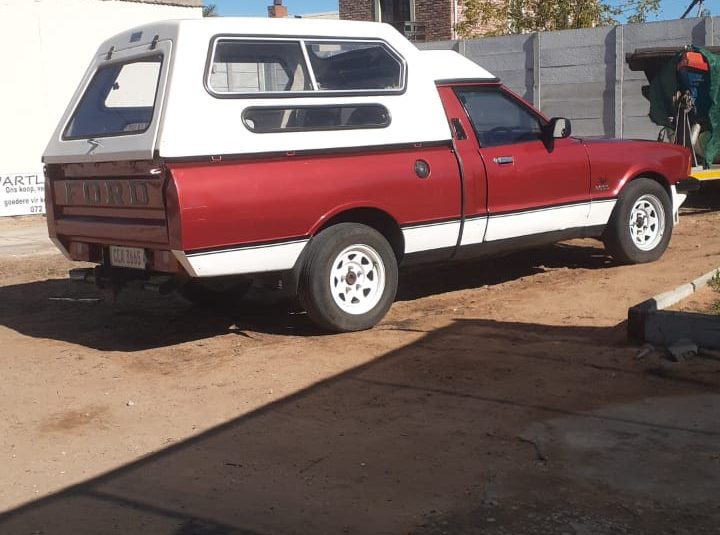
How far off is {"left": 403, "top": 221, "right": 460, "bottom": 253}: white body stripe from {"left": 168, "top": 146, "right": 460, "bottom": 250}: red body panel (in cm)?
7

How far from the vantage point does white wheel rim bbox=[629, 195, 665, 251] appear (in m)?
9.12

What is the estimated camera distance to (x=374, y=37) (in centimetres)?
765

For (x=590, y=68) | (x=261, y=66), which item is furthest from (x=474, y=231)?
(x=590, y=68)

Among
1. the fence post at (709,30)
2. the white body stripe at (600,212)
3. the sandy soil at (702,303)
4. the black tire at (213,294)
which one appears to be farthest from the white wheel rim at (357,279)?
the fence post at (709,30)

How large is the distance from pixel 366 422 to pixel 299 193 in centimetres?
206

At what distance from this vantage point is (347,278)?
720 cm

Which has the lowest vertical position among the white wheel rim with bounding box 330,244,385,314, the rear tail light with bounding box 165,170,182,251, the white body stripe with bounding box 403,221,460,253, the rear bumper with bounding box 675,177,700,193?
the white wheel rim with bounding box 330,244,385,314

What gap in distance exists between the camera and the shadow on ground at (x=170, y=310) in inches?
304

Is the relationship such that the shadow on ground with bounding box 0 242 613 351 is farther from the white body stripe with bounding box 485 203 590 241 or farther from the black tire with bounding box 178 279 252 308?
the white body stripe with bounding box 485 203 590 241

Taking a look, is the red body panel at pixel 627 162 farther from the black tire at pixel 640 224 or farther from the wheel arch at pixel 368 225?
the wheel arch at pixel 368 225

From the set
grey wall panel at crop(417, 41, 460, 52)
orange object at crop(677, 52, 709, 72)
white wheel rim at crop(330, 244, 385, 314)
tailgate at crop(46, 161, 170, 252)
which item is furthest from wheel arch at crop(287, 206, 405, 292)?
grey wall panel at crop(417, 41, 460, 52)

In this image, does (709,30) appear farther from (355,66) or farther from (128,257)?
(128,257)

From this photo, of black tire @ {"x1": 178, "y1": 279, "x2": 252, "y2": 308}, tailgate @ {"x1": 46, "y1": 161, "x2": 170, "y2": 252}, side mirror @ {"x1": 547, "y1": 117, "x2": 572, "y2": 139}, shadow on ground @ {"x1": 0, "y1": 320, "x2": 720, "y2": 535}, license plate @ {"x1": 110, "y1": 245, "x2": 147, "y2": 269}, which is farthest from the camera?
side mirror @ {"x1": 547, "y1": 117, "x2": 572, "y2": 139}

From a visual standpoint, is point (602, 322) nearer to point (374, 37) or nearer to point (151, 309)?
point (374, 37)
